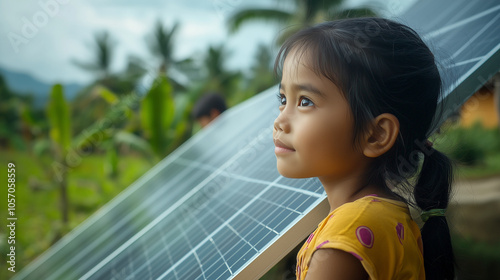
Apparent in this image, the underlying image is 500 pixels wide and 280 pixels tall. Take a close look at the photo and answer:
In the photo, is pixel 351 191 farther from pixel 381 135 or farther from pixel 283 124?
pixel 283 124

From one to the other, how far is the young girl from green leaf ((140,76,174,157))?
6.08 metres

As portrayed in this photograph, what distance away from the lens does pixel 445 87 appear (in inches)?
61.3

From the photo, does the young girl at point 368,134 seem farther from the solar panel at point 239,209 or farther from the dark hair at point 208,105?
the dark hair at point 208,105

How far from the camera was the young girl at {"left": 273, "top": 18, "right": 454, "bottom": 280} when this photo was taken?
1195mm

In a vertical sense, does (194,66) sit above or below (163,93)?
below

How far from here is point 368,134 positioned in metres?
1.30

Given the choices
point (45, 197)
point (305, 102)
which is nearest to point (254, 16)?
point (45, 197)

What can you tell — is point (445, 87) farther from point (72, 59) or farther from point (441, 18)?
point (72, 59)

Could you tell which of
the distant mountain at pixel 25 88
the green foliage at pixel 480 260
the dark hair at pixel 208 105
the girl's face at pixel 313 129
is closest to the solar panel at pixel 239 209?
the girl's face at pixel 313 129

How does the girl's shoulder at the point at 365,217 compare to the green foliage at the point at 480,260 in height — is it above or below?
above

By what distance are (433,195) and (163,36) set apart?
23731 millimetres

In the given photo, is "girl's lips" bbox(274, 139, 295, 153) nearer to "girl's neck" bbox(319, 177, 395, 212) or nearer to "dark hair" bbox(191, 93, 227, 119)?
"girl's neck" bbox(319, 177, 395, 212)

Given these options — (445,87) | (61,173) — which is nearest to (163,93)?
(61,173)

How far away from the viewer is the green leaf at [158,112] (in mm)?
7273
